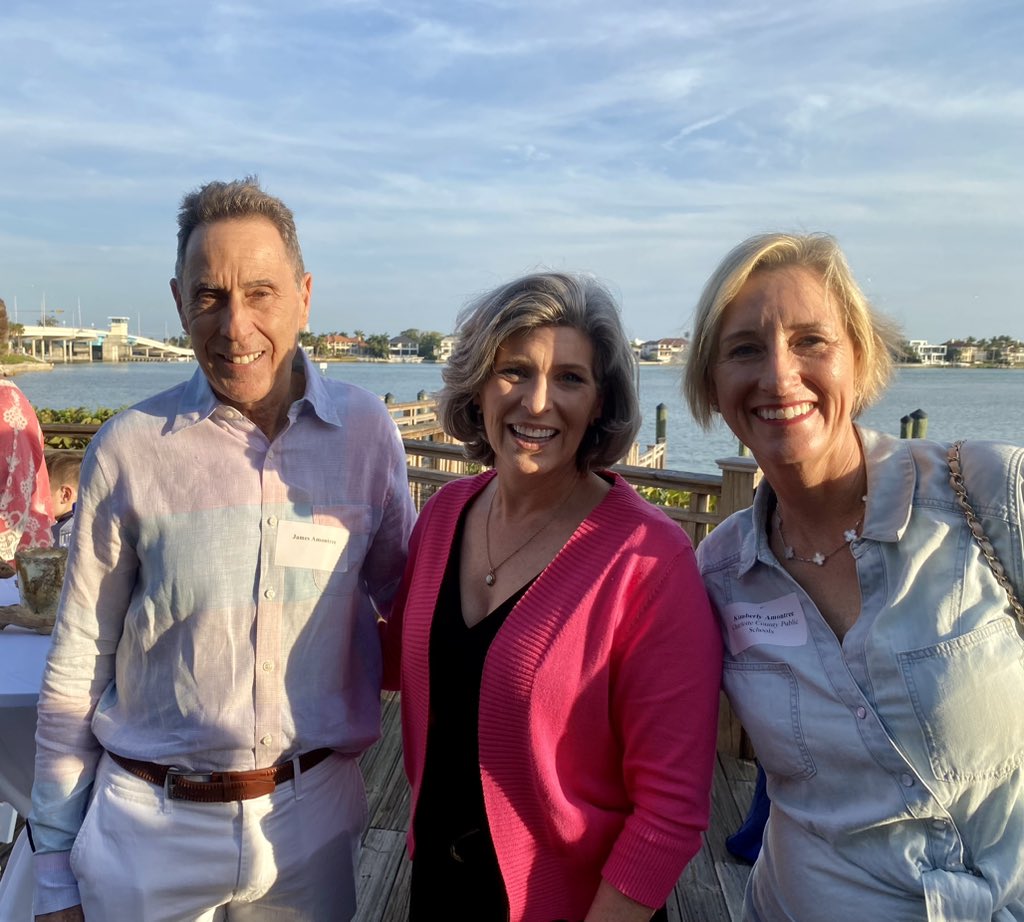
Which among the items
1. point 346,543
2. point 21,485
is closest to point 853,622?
point 346,543

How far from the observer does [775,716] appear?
141cm

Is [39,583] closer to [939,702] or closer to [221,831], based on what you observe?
[221,831]

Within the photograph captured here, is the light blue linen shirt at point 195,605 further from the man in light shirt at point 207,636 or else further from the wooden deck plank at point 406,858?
the wooden deck plank at point 406,858

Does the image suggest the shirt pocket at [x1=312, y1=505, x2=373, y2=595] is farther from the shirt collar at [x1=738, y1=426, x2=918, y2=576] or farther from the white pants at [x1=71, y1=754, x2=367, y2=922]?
the shirt collar at [x1=738, y1=426, x2=918, y2=576]

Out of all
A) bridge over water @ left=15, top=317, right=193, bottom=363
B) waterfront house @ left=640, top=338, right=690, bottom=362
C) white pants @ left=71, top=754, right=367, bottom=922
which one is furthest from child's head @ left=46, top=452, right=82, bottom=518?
bridge over water @ left=15, top=317, right=193, bottom=363

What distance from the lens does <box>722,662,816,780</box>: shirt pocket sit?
1387mm

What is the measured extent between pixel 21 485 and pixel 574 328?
258cm

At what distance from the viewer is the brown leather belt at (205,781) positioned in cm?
148

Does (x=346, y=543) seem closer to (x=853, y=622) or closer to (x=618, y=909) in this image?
(x=618, y=909)

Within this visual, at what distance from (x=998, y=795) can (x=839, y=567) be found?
1.41 ft

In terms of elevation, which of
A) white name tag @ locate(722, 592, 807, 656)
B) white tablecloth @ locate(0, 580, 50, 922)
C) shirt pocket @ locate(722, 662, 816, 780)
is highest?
white name tag @ locate(722, 592, 807, 656)

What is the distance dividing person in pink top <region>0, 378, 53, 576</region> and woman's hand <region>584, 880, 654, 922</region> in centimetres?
260

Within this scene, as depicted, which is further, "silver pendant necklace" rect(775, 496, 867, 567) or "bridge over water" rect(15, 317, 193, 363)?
"bridge over water" rect(15, 317, 193, 363)

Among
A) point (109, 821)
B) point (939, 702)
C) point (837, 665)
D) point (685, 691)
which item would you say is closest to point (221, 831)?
point (109, 821)
